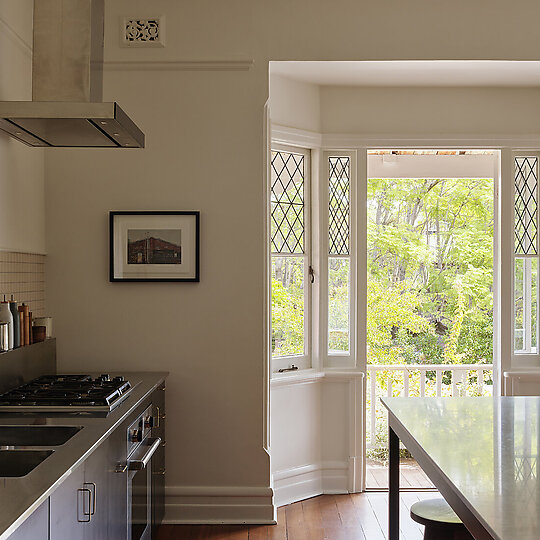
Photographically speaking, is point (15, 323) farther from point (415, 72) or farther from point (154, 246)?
point (415, 72)

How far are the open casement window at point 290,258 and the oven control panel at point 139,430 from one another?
4.01 feet

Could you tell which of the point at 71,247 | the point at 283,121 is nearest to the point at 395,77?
the point at 283,121

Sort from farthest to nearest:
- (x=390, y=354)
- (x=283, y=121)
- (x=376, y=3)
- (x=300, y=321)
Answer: (x=390, y=354)
(x=300, y=321)
(x=283, y=121)
(x=376, y=3)

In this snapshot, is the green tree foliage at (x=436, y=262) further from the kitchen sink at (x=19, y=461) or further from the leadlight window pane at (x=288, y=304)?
the kitchen sink at (x=19, y=461)

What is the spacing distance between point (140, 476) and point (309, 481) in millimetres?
1643

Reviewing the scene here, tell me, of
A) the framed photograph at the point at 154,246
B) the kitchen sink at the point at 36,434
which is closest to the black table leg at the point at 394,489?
the kitchen sink at the point at 36,434

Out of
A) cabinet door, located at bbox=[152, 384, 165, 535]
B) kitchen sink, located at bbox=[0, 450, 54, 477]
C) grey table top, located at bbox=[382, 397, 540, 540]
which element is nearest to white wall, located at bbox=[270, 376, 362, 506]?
A: cabinet door, located at bbox=[152, 384, 165, 535]

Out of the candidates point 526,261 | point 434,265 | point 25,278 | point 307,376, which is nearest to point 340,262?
point 307,376

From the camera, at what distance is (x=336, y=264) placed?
4.56 meters

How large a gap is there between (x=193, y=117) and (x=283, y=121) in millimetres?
616

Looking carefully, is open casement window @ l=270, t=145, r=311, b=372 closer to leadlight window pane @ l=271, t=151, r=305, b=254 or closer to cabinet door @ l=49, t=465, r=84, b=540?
leadlight window pane @ l=271, t=151, r=305, b=254

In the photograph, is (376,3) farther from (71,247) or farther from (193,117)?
(71,247)

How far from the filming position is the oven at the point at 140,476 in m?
2.81

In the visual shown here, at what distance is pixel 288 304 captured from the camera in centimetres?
448
